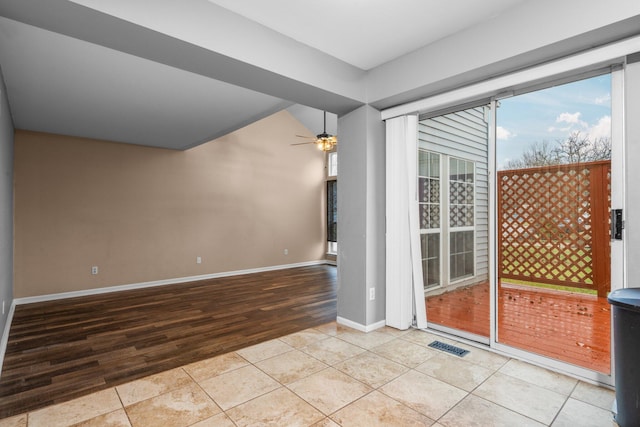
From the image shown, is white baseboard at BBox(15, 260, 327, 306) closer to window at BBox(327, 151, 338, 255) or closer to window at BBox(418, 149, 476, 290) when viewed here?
window at BBox(327, 151, 338, 255)

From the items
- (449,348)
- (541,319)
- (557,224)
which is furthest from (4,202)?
(541,319)

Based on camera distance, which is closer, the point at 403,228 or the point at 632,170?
the point at 632,170

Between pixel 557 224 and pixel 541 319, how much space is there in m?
1.11

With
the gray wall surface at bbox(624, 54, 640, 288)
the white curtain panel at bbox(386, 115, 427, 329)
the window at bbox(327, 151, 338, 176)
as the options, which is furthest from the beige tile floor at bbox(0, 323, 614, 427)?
the window at bbox(327, 151, 338, 176)

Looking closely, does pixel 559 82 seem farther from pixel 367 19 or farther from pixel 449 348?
pixel 449 348

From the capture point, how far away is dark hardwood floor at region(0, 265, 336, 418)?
244cm

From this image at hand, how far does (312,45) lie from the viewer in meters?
2.78

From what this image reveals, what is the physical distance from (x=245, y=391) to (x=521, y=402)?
177 cm

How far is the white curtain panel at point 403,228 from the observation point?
3.31 metres

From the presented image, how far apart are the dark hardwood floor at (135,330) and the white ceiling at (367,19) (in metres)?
2.74

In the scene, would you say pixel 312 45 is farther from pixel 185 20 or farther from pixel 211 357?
pixel 211 357

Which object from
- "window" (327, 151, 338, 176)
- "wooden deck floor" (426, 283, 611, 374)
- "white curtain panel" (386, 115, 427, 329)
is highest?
"window" (327, 151, 338, 176)

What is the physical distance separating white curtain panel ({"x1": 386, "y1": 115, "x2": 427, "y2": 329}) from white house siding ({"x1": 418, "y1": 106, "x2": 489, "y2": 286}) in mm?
295

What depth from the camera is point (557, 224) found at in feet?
9.08
